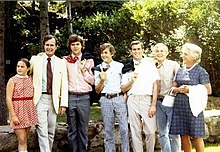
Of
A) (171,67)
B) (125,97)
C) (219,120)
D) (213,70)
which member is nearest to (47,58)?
(125,97)

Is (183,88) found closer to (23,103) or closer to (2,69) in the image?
(23,103)

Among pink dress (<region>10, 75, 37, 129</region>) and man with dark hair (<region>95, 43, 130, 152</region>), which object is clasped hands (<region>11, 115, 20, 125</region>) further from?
man with dark hair (<region>95, 43, 130, 152</region>)

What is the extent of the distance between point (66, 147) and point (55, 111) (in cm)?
87

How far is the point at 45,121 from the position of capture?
15.5 ft

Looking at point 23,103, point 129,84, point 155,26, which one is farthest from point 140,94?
point 155,26

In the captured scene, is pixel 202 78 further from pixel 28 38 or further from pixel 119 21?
pixel 28 38

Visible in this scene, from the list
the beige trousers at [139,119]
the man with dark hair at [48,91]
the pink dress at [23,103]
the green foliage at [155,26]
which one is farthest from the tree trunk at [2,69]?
the green foliage at [155,26]

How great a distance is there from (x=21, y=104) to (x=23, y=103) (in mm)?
26

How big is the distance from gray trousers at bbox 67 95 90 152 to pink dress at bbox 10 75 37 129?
18.3 inches

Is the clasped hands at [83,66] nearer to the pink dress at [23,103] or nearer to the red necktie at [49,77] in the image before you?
the red necktie at [49,77]

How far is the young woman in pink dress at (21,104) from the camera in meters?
4.58

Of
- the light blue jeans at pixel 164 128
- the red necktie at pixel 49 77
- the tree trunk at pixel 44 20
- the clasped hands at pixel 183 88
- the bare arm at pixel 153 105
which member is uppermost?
the tree trunk at pixel 44 20

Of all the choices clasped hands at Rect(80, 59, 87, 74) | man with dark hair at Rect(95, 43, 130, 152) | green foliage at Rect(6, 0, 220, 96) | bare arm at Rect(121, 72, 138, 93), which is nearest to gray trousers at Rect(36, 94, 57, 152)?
clasped hands at Rect(80, 59, 87, 74)

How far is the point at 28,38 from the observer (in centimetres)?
1608
